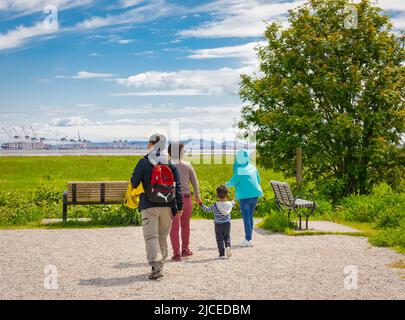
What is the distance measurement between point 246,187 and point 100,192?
532 centimetres

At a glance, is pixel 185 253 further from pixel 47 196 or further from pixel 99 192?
pixel 47 196

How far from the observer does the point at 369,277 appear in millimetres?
8805

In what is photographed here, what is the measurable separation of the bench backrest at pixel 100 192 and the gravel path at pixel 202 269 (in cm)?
221

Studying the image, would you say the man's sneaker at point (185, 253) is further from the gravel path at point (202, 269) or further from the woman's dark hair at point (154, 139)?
the woman's dark hair at point (154, 139)

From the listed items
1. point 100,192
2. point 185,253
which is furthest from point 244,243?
point 100,192

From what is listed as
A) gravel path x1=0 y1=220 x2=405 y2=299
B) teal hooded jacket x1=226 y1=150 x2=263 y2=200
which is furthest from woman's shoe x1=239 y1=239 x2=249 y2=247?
teal hooded jacket x1=226 y1=150 x2=263 y2=200

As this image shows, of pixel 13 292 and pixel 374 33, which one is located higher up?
pixel 374 33

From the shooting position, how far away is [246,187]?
11.7 m

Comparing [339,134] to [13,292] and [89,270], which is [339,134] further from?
[13,292]

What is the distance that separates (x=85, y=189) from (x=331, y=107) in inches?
376

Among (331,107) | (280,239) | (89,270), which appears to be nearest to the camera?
(89,270)

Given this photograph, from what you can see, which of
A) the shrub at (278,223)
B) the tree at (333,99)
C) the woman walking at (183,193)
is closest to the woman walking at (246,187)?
the woman walking at (183,193)
